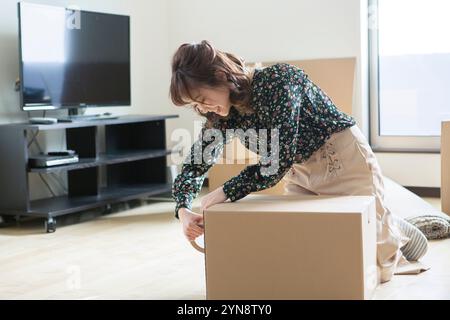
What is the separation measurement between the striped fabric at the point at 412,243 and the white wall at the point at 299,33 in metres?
1.97

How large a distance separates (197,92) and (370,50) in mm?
3085

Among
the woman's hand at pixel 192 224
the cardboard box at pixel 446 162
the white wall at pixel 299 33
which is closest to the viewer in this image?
the woman's hand at pixel 192 224

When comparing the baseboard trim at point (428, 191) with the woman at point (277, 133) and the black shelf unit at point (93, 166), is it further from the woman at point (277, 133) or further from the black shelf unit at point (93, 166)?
the woman at point (277, 133)

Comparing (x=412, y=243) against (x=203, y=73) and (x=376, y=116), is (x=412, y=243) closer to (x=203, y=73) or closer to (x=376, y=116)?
(x=203, y=73)

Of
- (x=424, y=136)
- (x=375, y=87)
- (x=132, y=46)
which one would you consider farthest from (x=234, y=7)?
(x=424, y=136)

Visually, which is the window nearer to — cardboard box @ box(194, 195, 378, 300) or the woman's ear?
cardboard box @ box(194, 195, 378, 300)

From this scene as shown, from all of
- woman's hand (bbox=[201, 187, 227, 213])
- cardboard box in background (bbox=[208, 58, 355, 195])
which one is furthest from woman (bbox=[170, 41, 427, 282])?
cardboard box in background (bbox=[208, 58, 355, 195])

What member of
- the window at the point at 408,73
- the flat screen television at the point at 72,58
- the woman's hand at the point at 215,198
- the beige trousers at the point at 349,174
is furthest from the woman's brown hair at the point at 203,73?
the window at the point at 408,73

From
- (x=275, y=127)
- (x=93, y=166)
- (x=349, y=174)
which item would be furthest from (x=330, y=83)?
(x=275, y=127)

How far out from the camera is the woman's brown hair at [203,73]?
6.19 ft

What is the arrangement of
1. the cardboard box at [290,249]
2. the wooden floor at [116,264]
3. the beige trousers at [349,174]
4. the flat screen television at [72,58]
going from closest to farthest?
1. the cardboard box at [290,249]
2. the beige trousers at [349,174]
3. the wooden floor at [116,264]
4. the flat screen television at [72,58]

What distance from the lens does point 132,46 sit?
4.88 meters

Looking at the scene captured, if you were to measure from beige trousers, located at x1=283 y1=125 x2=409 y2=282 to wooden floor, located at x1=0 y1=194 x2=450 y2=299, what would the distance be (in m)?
0.19
